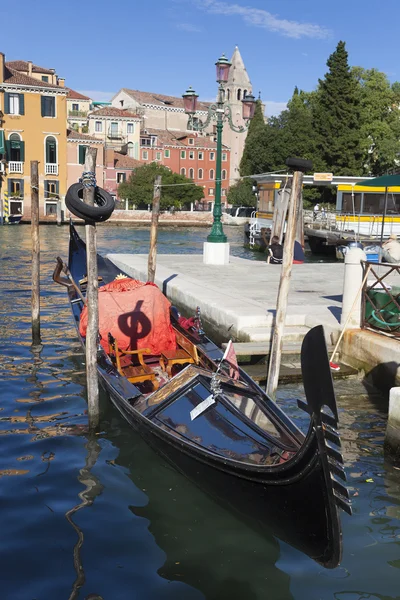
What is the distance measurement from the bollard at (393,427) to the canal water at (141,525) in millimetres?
130

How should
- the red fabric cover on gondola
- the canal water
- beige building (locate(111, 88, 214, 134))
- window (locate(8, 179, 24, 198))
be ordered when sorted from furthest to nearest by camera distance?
beige building (locate(111, 88, 214, 134)), window (locate(8, 179, 24, 198)), the red fabric cover on gondola, the canal water

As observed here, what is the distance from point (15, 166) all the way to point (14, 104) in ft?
12.9

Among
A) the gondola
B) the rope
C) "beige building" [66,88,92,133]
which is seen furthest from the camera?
"beige building" [66,88,92,133]

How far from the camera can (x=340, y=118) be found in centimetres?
3931

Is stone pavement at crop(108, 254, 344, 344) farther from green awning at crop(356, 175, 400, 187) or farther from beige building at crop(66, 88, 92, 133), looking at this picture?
beige building at crop(66, 88, 92, 133)

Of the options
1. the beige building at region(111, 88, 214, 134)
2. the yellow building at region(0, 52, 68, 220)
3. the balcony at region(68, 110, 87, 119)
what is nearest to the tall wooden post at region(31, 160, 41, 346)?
the yellow building at region(0, 52, 68, 220)

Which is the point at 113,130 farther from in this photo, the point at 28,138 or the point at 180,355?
the point at 180,355

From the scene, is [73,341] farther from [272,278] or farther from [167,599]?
[167,599]

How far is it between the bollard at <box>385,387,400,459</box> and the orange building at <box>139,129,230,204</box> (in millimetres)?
54272

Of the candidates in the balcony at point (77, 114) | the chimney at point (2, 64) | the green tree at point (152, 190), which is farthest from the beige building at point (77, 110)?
the chimney at point (2, 64)

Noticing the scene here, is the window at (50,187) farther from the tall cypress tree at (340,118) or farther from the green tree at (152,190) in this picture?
the tall cypress tree at (340,118)

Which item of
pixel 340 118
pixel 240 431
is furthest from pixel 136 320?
pixel 340 118

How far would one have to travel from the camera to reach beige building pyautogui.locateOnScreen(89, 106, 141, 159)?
178 feet

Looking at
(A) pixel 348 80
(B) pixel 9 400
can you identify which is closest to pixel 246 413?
(B) pixel 9 400
